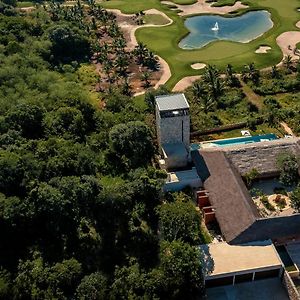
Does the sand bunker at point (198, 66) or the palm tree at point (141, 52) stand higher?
the palm tree at point (141, 52)

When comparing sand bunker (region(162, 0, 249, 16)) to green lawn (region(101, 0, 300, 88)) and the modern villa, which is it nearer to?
green lawn (region(101, 0, 300, 88))

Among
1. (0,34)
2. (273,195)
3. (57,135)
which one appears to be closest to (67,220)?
(57,135)

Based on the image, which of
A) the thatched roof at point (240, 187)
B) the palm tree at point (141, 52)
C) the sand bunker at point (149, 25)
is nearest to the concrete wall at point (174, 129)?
the thatched roof at point (240, 187)

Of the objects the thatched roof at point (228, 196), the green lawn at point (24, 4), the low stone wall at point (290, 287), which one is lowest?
the low stone wall at point (290, 287)

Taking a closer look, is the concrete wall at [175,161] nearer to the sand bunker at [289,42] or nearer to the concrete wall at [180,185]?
the concrete wall at [180,185]

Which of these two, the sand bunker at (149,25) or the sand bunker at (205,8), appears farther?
the sand bunker at (205,8)

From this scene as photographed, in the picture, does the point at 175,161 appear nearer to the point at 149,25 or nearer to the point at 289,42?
the point at 289,42

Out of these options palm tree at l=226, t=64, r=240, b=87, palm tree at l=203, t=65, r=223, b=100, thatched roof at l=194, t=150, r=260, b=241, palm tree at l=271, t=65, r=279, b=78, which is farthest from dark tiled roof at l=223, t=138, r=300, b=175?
palm tree at l=271, t=65, r=279, b=78

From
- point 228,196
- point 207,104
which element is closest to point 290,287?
point 228,196
